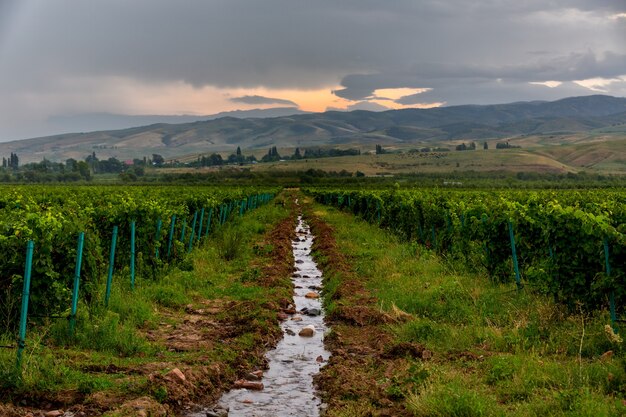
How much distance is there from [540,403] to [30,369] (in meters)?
6.79

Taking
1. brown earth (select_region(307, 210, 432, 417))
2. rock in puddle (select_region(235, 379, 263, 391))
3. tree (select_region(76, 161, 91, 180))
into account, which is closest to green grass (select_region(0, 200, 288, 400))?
rock in puddle (select_region(235, 379, 263, 391))

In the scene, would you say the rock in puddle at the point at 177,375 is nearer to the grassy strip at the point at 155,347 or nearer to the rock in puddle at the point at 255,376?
the grassy strip at the point at 155,347

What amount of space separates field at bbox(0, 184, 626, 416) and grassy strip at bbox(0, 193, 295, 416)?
0.03 meters

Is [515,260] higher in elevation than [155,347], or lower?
higher

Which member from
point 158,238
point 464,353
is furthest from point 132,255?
point 464,353

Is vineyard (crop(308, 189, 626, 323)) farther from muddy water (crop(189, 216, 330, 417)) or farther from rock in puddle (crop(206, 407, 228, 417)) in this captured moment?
rock in puddle (crop(206, 407, 228, 417))

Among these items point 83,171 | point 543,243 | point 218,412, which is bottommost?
point 218,412

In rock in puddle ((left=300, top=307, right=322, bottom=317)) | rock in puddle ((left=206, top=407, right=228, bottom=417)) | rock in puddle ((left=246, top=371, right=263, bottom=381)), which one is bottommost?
rock in puddle ((left=300, top=307, right=322, bottom=317))

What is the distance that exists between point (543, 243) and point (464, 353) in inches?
198

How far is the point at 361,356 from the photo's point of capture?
10531 millimetres

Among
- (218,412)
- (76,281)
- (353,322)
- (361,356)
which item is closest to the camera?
(218,412)

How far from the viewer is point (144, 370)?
8984 millimetres

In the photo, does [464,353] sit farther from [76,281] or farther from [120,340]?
[76,281]

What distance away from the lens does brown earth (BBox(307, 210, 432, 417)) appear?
8.25 meters
